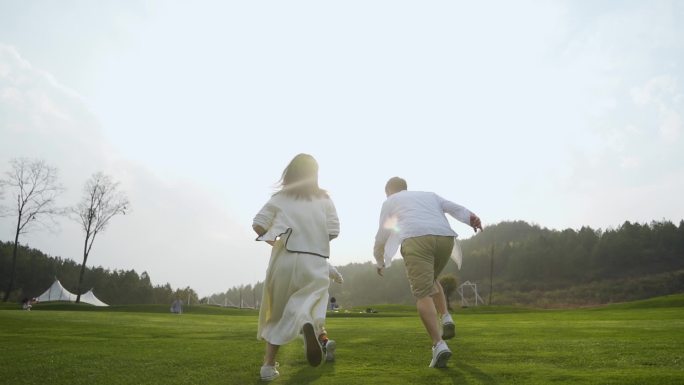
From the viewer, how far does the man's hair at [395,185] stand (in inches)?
237

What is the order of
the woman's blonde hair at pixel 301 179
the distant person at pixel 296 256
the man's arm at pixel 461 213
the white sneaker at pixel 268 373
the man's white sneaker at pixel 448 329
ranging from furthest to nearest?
the man's arm at pixel 461 213
the man's white sneaker at pixel 448 329
the woman's blonde hair at pixel 301 179
the distant person at pixel 296 256
the white sneaker at pixel 268 373

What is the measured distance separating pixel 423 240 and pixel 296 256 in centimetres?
139

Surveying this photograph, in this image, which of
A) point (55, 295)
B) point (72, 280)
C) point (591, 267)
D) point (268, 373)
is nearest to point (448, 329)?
point (268, 373)

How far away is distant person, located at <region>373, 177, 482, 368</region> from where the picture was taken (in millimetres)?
5062

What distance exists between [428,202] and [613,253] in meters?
101

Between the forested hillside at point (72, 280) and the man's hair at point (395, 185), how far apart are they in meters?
89.0

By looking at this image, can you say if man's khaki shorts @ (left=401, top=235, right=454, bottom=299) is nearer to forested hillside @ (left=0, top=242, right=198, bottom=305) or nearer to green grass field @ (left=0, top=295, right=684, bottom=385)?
green grass field @ (left=0, top=295, right=684, bottom=385)

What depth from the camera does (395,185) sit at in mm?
6051

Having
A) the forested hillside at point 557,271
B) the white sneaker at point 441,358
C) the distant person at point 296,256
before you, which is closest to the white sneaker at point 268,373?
the distant person at point 296,256

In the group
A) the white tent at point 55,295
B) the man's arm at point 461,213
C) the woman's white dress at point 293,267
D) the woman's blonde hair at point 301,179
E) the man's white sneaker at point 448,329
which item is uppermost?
the woman's blonde hair at point 301,179

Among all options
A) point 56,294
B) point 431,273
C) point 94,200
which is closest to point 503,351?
point 431,273

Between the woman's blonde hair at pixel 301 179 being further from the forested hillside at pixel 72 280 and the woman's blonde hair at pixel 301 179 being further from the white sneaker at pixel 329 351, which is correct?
the forested hillside at pixel 72 280

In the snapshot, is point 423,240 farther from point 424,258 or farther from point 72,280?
point 72,280

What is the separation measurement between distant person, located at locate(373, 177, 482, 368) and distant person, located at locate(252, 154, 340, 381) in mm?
796
